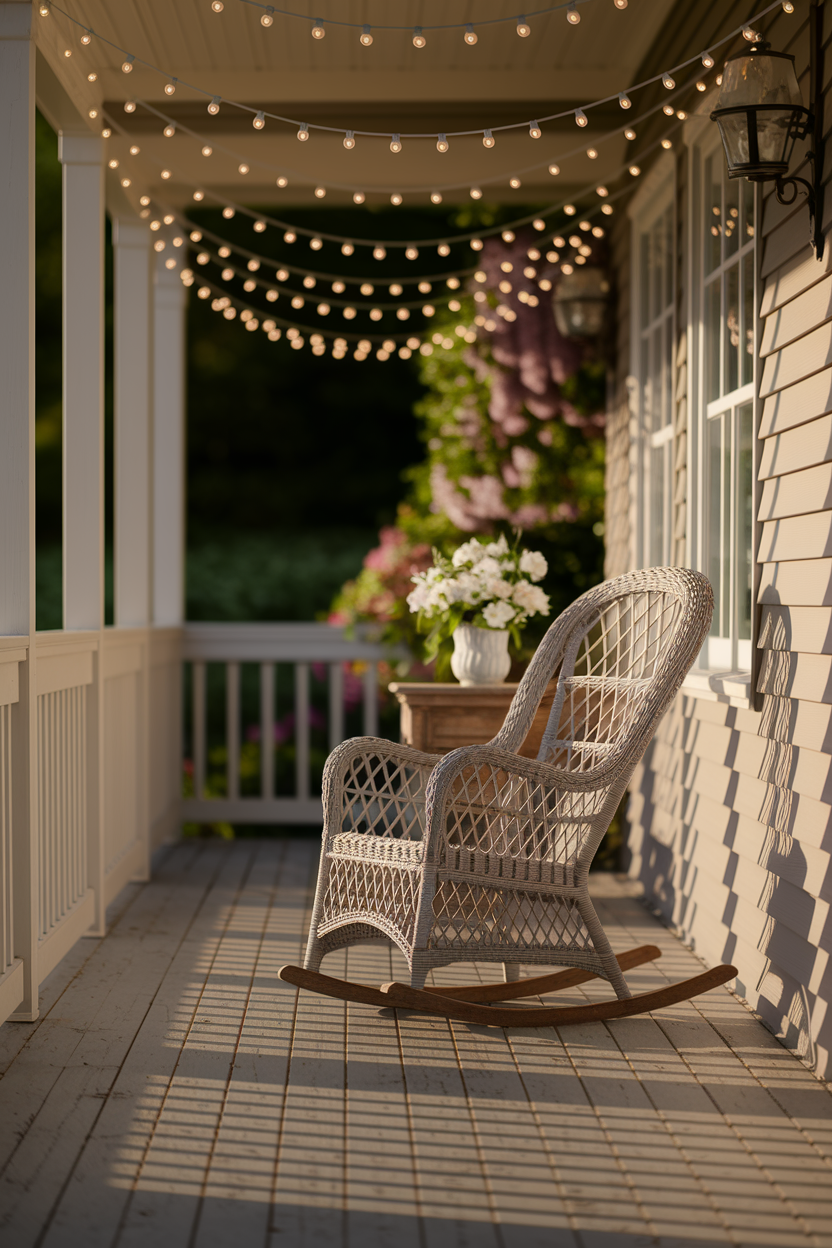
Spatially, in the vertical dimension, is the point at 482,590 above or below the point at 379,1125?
above

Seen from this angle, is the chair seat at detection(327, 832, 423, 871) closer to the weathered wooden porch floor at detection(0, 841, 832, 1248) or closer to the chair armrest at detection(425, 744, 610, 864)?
the chair armrest at detection(425, 744, 610, 864)

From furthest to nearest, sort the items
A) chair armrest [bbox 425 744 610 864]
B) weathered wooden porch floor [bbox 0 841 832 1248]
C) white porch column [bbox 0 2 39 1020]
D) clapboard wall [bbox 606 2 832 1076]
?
white porch column [bbox 0 2 39 1020] < chair armrest [bbox 425 744 610 864] < clapboard wall [bbox 606 2 832 1076] < weathered wooden porch floor [bbox 0 841 832 1248]

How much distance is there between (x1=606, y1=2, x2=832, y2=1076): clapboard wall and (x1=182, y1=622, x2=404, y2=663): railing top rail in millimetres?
2358

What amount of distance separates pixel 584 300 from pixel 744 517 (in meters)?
1.97

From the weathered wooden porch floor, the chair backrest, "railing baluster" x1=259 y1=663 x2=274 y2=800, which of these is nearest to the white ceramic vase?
the chair backrest

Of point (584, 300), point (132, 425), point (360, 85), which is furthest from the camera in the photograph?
point (584, 300)

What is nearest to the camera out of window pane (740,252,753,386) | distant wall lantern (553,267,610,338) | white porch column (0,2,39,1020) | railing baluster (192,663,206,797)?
white porch column (0,2,39,1020)

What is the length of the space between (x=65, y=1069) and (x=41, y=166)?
10.0 meters

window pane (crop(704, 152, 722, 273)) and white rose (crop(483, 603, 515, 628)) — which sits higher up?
window pane (crop(704, 152, 722, 273))

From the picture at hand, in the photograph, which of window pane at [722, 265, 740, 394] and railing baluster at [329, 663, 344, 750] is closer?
window pane at [722, 265, 740, 394]

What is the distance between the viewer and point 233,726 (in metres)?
5.67

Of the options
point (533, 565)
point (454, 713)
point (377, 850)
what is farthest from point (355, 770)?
point (533, 565)

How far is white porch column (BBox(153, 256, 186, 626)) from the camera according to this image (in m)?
5.57

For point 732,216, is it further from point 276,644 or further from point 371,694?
point 276,644
